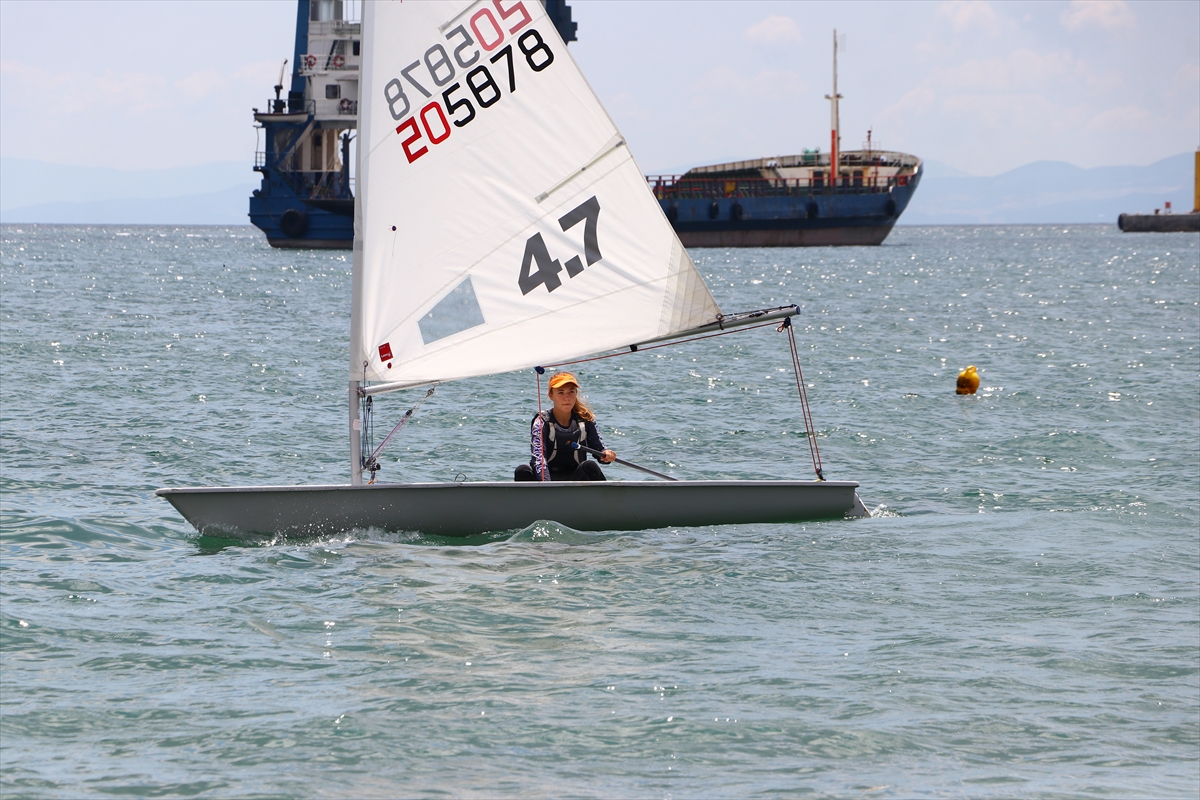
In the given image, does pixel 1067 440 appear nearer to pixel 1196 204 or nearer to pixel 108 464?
pixel 108 464

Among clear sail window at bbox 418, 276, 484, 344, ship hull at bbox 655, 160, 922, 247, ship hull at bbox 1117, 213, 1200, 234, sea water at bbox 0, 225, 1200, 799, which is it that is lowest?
sea water at bbox 0, 225, 1200, 799

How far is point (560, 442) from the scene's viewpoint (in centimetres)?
1159

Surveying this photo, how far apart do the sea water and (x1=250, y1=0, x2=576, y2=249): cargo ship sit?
60.2 metres

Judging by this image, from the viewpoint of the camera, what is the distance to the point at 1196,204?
452 feet

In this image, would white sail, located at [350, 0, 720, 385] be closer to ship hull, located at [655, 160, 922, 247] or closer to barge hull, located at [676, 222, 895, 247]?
ship hull, located at [655, 160, 922, 247]

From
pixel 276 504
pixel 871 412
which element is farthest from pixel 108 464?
pixel 871 412

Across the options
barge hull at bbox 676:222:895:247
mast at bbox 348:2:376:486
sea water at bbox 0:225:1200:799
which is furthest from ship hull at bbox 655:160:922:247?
mast at bbox 348:2:376:486

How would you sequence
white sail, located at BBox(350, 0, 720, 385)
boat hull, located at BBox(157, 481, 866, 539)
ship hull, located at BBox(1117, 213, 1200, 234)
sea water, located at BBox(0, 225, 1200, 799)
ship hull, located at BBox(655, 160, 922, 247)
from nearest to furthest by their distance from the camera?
sea water, located at BBox(0, 225, 1200, 799) → boat hull, located at BBox(157, 481, 866, 539) → white sail, located at BBox(350, 0, 720, 385) → ship hull, located at BBox(655, 160, 922, 247) → ship hull, located at BBox(1117, 213, 1200, 234)

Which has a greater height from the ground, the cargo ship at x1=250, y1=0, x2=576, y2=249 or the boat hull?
the cargo ship at x1=250, y1=0, x2=576, y2=249

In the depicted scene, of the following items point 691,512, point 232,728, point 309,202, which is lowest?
point 232,728

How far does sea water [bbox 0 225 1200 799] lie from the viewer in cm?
694

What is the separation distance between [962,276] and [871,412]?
49.4 meters

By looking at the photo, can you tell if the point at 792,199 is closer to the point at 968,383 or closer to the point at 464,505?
the point at 968,383

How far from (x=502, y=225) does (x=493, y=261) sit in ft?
1.01
